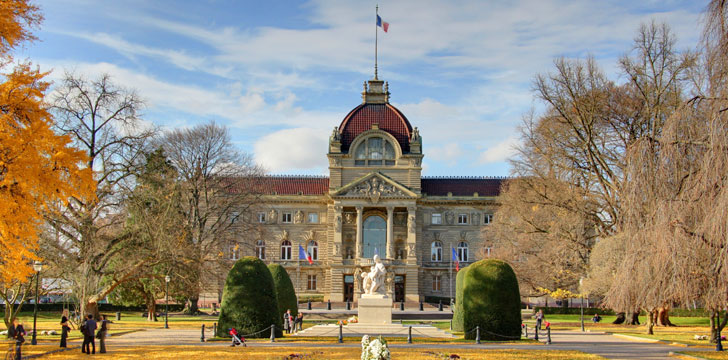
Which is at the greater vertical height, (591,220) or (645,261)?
(591,220)

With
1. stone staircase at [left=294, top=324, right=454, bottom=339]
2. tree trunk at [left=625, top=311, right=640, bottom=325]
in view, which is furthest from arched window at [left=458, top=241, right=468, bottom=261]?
stone staircase at [left=294, top=324, right=454, bottom=339]

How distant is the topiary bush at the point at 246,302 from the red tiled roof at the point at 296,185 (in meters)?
49.2

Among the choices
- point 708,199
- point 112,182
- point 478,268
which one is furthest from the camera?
point 112,182

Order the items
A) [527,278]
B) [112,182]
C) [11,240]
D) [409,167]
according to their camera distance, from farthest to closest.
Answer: [409,167], [527,278], [112,182], [11,240]

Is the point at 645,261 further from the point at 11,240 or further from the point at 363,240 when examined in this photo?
the point at 363,240

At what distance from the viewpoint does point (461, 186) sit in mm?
79562

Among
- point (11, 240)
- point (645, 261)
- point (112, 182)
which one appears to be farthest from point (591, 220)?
point (11, 240)

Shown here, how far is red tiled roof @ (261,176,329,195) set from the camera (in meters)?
78.4

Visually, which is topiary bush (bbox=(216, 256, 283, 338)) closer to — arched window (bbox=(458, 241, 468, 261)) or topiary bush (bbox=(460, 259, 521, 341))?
topiary bush (bbox=(460, 259, 521, 341))

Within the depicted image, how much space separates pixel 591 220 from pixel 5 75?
3245cm

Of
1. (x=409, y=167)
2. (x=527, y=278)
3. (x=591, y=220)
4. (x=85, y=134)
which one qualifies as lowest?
(x=527, y=278)

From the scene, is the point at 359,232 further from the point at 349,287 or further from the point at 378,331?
the point at 378,331

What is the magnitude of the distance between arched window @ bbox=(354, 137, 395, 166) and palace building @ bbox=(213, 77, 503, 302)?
104 mm

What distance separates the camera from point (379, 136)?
74.0 meters
